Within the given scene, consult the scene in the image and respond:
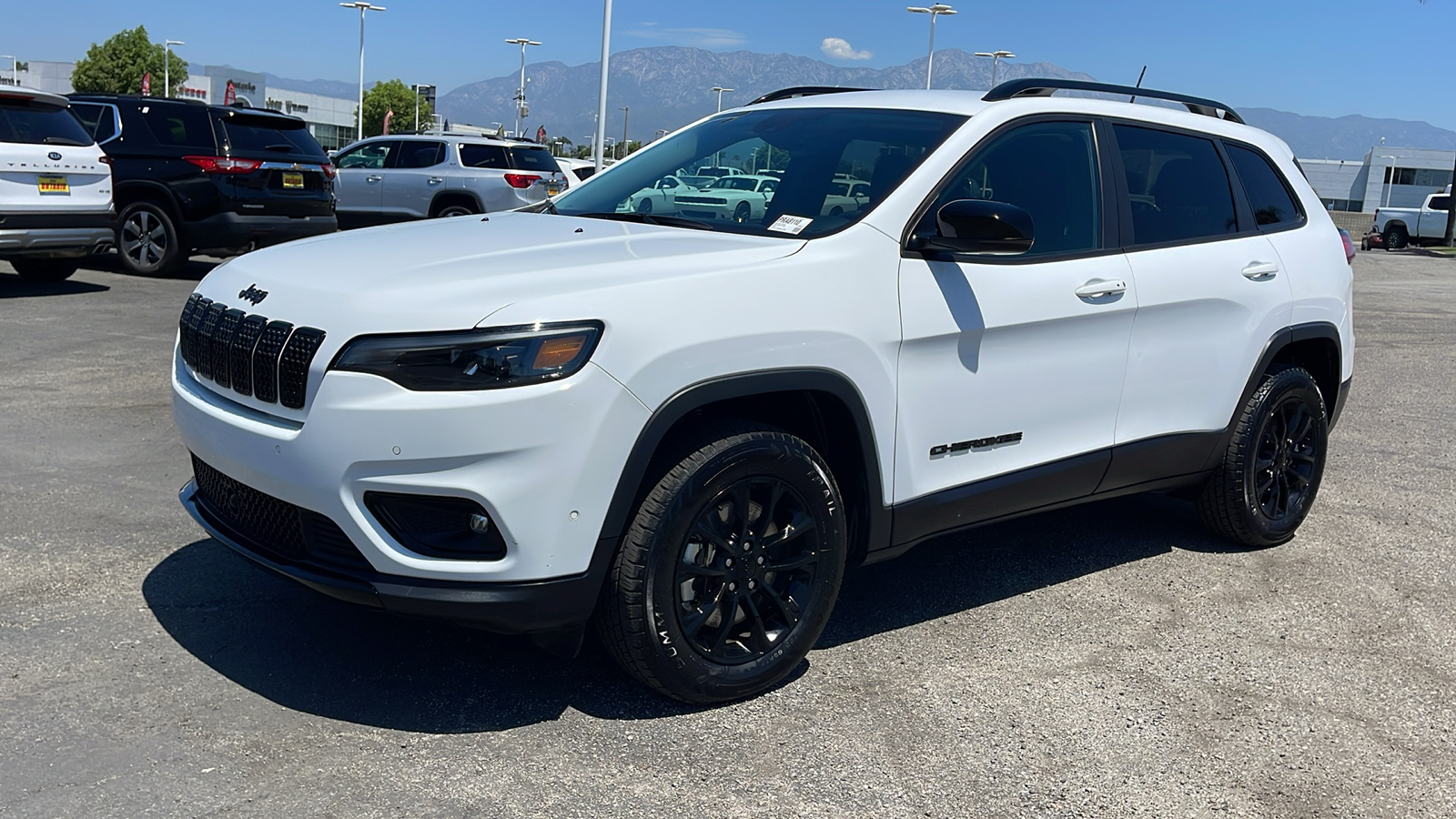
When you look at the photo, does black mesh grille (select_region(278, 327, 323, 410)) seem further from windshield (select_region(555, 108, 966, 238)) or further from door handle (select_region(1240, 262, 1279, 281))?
door handle (select_region(1240, 262, 1279, 281))

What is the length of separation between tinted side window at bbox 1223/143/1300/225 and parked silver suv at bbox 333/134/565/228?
13.8m

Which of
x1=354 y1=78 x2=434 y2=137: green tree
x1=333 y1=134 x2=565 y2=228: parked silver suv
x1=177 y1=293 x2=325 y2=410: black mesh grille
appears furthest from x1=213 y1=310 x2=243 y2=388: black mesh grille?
x1=354 y1=78 x2=434 y2=137: green tree

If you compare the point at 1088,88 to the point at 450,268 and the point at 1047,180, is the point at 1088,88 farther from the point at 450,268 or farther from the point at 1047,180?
the point at 450,268

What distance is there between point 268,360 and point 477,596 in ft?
2.72

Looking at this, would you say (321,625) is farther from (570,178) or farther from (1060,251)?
(570,178)

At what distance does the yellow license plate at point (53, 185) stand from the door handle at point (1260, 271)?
9660 mm

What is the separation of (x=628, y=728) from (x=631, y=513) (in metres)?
0.61

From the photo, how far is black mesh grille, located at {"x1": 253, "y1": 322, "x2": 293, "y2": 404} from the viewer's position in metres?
3.22

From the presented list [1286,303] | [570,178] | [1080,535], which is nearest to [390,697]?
[1080,535]

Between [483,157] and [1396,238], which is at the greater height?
[1396,238]

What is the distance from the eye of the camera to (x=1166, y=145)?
15.8 ft

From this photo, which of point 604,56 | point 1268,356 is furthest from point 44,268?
point 604,56

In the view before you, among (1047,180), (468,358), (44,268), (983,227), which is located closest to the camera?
(468,358)

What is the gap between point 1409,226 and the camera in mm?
39219
